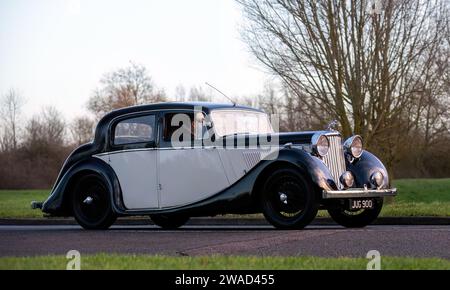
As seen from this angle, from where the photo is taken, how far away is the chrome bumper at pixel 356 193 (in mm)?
10023

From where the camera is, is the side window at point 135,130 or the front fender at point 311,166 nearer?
the front fender at point 311,166

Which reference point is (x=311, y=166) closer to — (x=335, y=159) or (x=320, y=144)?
(x=320, y=144)

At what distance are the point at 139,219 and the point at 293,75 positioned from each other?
768cm

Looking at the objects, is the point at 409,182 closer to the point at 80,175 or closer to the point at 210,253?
the point at 80,175

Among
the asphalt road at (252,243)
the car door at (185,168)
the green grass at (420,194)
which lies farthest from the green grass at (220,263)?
the green grass at (420,194)

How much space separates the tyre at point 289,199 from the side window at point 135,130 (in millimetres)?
2152

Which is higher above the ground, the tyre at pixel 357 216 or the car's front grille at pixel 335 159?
the car's front grille at pixel 335 159

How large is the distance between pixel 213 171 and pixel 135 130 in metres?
1.66

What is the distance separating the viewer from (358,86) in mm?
21688

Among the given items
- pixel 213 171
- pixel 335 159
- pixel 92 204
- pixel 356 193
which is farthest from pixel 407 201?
pixel 213 171

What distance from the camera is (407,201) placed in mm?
29281

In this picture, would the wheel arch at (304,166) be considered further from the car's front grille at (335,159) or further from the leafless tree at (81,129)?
the leafless tree at (81,129)

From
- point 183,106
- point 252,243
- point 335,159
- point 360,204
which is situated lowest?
point 252,243
